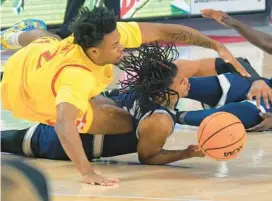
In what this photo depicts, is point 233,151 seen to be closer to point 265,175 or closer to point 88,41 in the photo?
point 265,175

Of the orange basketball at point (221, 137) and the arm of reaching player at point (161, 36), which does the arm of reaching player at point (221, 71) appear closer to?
the arm of reaching player at point (161, 36)

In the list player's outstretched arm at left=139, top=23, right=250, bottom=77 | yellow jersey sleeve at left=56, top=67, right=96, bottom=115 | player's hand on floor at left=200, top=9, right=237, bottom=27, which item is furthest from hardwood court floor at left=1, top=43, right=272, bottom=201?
player's hand on floor at left=200, top=9, right=237, bottom=27

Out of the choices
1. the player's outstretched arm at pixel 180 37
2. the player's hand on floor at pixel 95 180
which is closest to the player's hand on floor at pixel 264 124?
the player's outstretched arm at pixel 180 37

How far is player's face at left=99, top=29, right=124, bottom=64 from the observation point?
2.64 m

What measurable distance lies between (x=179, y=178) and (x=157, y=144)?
0.19 m

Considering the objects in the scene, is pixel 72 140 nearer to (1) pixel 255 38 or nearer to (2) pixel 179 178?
(2) pixel 179 178

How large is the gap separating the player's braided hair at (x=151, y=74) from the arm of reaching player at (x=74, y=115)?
322mm

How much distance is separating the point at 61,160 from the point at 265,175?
2.89 feet

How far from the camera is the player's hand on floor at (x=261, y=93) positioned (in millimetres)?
3371

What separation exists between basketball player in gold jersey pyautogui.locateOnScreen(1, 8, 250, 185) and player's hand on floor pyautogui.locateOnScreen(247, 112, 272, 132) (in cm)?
46

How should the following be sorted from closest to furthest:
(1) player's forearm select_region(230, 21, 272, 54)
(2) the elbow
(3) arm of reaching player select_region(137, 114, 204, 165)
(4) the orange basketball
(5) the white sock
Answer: (4) the orange basketball
(3) arm of reaching player select_region(137, 114, 204, 165)
(2) the elbow
(1) player's forearm select_region(230, 21, 272, 54)
(5) the white sock

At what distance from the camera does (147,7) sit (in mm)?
7660

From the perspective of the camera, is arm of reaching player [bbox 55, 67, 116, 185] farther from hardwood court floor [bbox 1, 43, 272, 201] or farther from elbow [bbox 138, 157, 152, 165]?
elbow [bbox 138, 157, 152, 165]

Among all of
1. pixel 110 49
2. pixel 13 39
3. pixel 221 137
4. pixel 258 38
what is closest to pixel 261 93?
pixel 258 38
